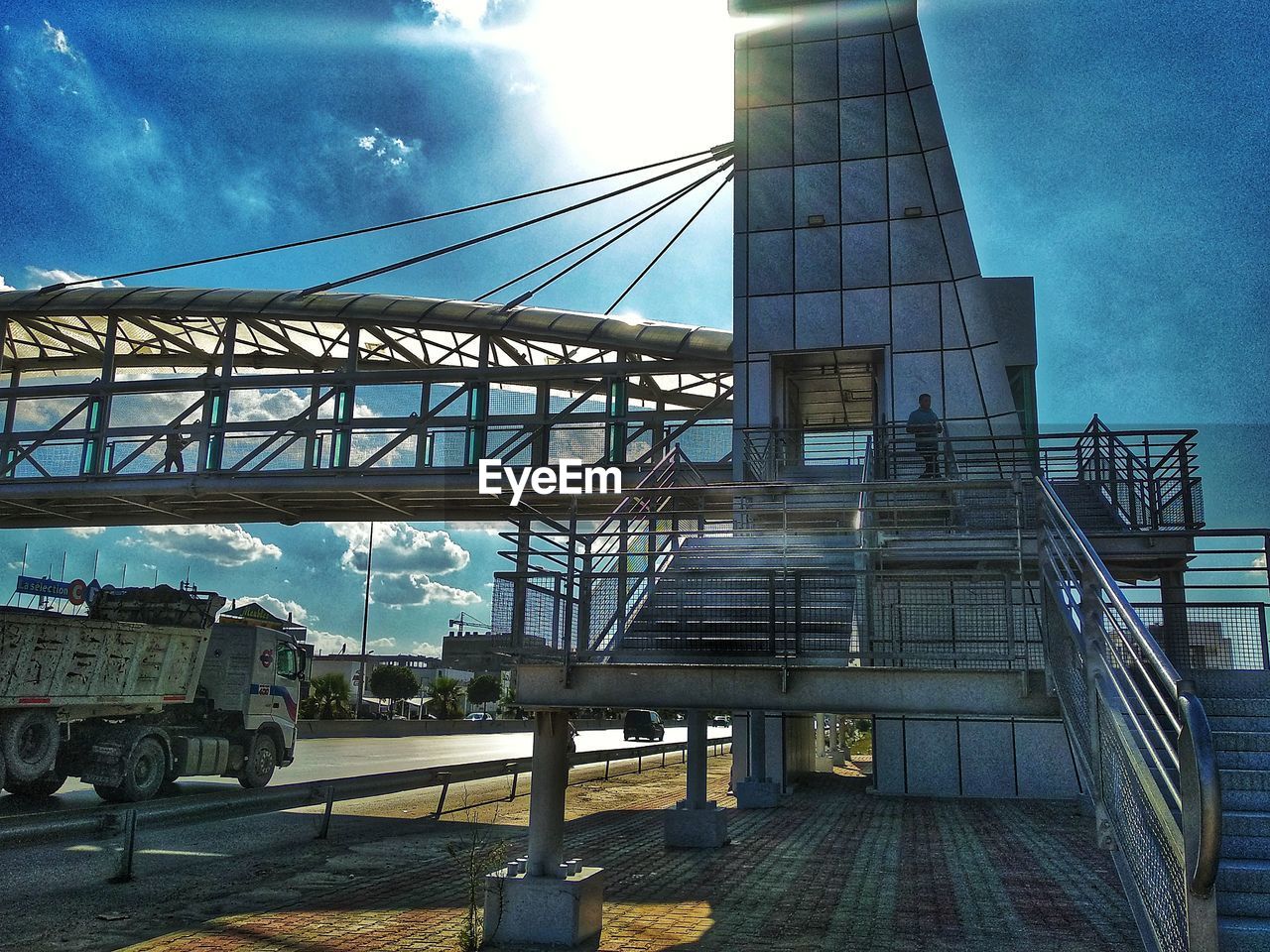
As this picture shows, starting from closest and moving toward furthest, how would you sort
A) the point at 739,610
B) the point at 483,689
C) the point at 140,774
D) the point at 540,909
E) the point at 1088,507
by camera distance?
the point at 540,909, the point at 739,610, the point at 140,774, the point at 1088,507, the point at 483,689

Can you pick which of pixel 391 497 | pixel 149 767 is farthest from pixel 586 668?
pixel 391 497

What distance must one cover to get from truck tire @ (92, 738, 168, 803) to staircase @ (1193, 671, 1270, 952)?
54.0 ft

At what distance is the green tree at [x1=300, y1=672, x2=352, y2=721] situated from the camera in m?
45.2

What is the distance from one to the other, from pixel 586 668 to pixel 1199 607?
583 centimetres

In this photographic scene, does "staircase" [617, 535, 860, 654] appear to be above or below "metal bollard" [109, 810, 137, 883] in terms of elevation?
above

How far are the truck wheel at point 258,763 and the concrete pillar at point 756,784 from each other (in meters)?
9.40

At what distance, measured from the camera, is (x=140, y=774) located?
61.2 feet

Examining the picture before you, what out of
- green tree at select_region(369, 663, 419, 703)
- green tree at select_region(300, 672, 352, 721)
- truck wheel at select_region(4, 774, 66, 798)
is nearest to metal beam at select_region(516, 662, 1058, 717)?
truck wheel at select_region(4, 774, 66, 798)

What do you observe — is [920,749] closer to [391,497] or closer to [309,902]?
[309,902]

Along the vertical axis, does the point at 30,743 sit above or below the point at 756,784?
above

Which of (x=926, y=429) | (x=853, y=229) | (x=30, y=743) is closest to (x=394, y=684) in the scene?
(x=853, y=229)

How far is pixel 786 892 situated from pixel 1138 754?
238 inches

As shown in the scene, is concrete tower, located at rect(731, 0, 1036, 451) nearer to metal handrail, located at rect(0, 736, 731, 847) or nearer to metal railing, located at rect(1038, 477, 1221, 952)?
metal handrail, located at rect(0, 736, 731, 847)

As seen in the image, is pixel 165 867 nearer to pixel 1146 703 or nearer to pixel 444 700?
pixel 1146 703
